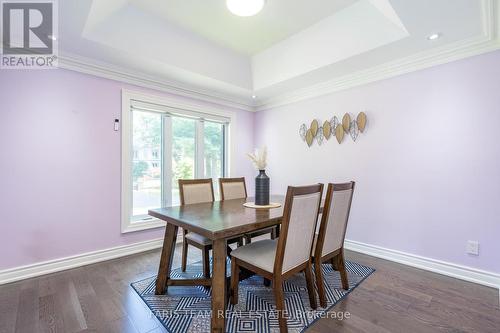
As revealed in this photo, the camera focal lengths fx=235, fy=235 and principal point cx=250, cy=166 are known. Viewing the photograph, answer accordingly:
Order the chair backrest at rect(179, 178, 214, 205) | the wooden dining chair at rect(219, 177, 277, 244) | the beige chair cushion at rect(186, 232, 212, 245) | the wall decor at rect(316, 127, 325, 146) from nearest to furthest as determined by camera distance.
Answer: the beige chair cushion at rect(186, 232, 212, 245), the chair backrest at rect(179, 178, 214, 205), the wooden dining chair at rect(219, 177, 277, 244), the wall decor at rect(316, 127, 325, 146)

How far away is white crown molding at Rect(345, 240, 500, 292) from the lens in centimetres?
216

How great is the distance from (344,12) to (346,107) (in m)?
1.14

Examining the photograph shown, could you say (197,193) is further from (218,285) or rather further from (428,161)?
(428,161)

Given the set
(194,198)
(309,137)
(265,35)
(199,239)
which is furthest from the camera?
(309,137)

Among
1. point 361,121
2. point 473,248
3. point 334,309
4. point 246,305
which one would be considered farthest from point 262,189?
point 473,248

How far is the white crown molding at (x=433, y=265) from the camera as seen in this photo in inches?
85.1

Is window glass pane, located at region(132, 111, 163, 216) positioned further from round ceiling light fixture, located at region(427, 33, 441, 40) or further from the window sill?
round ceiling light fixture, located at region(427, 33, 441, 40)

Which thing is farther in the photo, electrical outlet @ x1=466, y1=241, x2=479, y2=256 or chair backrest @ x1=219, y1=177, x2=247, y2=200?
chair backrest @ x1=219, y1=177, x2=247, y2=200

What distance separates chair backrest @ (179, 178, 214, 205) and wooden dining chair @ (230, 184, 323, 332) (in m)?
0.98

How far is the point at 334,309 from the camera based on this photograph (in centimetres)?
180

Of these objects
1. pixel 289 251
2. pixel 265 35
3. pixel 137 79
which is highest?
pixel 265 35

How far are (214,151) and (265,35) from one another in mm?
1958

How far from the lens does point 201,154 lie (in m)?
3.78

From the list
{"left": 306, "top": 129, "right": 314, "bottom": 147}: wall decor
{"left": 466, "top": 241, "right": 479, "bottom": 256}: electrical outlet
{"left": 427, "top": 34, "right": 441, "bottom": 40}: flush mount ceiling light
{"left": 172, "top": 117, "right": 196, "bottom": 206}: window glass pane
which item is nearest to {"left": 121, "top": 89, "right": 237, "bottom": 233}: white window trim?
{"left": 172, "top": 117, "right": 196, "bottom": 206}: window glass pane
